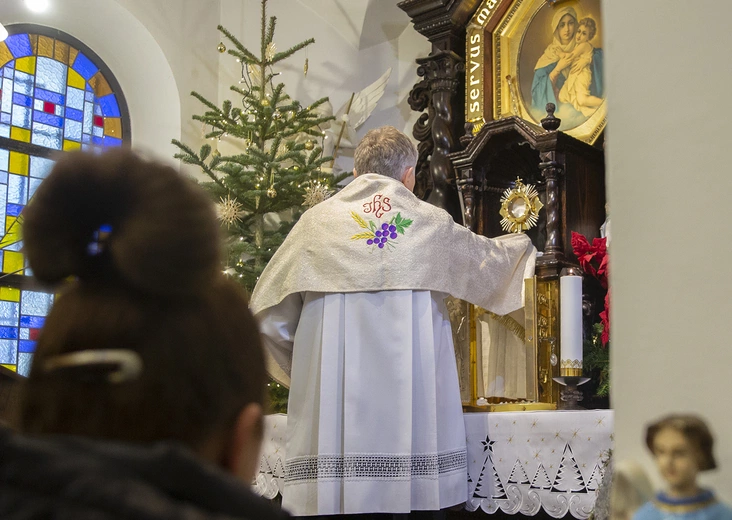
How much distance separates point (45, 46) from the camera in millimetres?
7523

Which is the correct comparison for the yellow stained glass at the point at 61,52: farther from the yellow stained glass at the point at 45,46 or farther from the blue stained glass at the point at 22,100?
the blue stained glass at the point at 22,100

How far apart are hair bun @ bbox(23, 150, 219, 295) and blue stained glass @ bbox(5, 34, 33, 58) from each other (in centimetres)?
701

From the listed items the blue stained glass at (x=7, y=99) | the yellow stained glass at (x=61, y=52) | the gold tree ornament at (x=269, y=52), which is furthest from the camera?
the yellow stained glass at (x=61, y=52)

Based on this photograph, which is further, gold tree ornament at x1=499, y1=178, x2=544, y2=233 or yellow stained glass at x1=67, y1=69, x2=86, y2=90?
yellow stained glass at x1=67, y1=69, x2=86, y2=90

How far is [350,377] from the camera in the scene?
343 cm

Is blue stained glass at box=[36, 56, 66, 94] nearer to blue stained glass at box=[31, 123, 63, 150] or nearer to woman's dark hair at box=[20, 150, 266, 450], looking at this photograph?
blue stained glass at box=[31, 123, 63, 150]

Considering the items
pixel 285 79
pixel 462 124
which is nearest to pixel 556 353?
pixel 462 124

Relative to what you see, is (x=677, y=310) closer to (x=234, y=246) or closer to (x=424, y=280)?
(x=424, y=280)

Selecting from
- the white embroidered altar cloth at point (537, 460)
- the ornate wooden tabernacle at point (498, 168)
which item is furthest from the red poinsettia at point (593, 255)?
the white embroidered altar cloth at point (537, 460)

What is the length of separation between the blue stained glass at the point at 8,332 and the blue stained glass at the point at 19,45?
2213 millimetres

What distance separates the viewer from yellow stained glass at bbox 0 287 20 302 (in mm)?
7055

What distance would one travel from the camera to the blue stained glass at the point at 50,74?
7.50 m

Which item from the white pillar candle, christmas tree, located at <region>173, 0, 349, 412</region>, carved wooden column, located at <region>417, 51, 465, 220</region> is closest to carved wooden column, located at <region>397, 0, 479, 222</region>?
carved wooden column, located at <region>417, 51, 465, 220</region>

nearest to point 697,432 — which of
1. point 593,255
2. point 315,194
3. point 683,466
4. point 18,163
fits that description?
point 683,466
